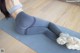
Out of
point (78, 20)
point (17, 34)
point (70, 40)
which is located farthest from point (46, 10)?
point (70, 40)

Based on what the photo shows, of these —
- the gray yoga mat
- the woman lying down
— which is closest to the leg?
the woman lying down

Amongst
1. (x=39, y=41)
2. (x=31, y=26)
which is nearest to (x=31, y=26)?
(x=31, y=26)

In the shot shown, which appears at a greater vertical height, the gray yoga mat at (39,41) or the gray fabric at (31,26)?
the gray fabric at (31,26)

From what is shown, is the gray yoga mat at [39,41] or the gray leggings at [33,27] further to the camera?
the gray leggings at [33,27]

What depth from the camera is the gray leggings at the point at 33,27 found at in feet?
5.51

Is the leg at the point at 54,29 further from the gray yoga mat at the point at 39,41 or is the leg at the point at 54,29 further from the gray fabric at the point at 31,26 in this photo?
the gray yoga mat at the point at 39,41

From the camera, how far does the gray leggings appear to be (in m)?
1.68

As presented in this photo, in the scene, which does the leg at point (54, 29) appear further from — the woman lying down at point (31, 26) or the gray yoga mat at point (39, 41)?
the gray yoga mat at point (39, 41)

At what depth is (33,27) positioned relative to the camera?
1723 millimetres

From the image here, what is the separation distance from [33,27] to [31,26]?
0.03 meters

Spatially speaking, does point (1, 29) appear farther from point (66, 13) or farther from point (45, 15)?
point (66, 13)

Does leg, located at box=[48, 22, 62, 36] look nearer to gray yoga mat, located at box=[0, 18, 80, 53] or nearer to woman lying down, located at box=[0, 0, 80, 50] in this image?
woman lying down, located at box=[0, 0, 80, 50]

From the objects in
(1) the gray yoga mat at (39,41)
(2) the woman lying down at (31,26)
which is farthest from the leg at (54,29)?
(1) the gray yoga mat at (39,41)

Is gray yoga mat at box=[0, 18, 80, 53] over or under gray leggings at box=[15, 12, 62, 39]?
under
